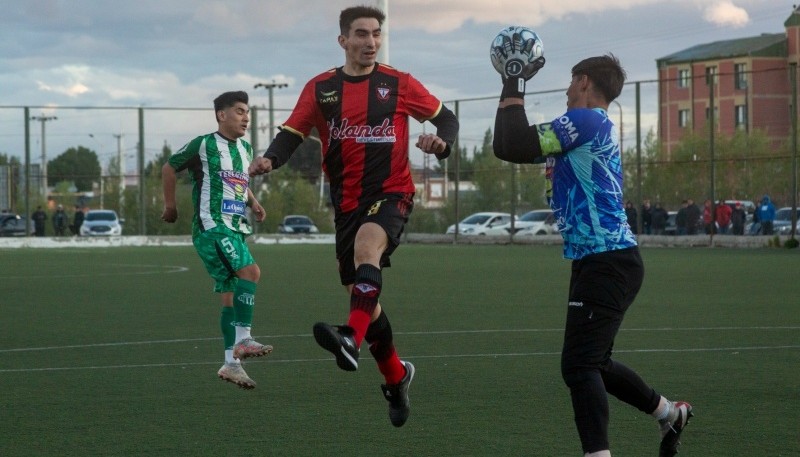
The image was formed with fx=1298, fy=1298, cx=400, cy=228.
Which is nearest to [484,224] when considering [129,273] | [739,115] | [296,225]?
[296,225]

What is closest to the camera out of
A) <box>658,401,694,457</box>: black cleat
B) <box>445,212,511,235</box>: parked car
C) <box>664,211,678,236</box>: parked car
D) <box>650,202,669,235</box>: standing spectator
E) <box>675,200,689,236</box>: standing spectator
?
<box>658,401,694,457</box>: black cleat

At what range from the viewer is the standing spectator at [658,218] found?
133 ft

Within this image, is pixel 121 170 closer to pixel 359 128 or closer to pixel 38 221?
pixel 38 221

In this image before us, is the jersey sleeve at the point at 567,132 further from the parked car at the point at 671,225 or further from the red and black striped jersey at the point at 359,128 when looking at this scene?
the parked car at the point at 671,225

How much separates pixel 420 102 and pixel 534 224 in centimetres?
4073

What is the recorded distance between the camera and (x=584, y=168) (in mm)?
5660

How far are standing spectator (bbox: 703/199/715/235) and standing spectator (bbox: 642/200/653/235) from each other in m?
2.22

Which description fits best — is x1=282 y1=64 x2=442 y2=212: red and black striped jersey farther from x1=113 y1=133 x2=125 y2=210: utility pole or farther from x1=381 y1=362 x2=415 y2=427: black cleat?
x1=113 y1=133 x2=125 y2=210: utility pole

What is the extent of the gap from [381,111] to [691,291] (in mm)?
11693

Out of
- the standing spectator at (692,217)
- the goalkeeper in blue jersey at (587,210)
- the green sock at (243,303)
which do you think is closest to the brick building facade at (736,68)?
the standing spectator at (692,217)

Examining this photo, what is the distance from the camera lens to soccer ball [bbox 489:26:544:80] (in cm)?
567

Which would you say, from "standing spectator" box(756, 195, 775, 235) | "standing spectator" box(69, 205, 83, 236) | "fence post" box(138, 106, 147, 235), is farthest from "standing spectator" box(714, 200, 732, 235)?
"standing spectator" box(69, 205, 83, 236)

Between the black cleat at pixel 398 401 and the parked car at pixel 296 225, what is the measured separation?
49.8 m

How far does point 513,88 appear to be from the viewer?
18.4 ft
